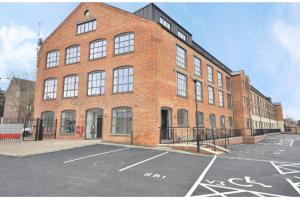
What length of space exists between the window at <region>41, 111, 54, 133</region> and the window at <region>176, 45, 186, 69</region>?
1316cm

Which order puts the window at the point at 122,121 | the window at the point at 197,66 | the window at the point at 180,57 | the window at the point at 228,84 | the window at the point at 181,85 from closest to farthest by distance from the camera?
the window at the point at 122,121
the window at the point at 181,85
the window at the point at 180,57
the window at the point at 197,66
the window at the point at 228,84

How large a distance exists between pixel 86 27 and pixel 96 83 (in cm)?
611

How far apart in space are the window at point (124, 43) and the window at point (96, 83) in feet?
8.16

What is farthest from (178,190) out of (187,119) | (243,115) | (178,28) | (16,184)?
(243,115)

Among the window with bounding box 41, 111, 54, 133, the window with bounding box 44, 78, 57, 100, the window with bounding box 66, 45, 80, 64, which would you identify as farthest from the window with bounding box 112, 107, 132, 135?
the window with bounding box 44, 78, 57, 100

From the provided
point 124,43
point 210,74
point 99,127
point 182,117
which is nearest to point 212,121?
point 210,74

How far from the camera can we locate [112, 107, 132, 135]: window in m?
16.8

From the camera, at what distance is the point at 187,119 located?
63.8 ft

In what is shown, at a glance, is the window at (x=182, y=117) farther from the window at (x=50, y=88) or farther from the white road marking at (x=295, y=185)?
the window at (x=50, y=88)

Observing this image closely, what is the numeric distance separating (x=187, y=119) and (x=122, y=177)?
12939 mm

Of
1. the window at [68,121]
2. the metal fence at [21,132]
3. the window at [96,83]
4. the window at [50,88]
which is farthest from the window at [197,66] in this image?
the metal fence at [21,132]

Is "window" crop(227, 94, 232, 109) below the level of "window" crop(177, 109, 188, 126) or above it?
above

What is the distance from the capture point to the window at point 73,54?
21.4m

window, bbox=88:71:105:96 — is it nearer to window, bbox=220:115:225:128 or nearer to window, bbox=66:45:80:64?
window, bbox=66:45:80:64
